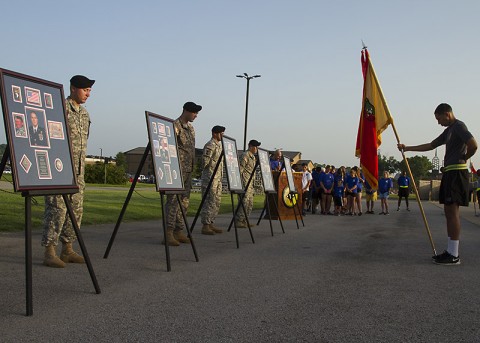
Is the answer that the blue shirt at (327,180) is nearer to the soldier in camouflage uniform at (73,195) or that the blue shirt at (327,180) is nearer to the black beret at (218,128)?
the black beret at (218,128)

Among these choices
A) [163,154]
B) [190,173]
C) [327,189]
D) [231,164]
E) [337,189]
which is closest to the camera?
[163,154]

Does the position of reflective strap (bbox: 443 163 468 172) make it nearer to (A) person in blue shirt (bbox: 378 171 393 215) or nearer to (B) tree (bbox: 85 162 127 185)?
(A) person in blue shirt (bbox: 378 171 393 215)

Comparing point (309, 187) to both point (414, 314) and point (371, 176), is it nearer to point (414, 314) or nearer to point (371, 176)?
point (371, 176)

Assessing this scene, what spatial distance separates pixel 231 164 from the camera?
9531 millimetres

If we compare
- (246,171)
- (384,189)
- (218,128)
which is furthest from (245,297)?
(384,189)

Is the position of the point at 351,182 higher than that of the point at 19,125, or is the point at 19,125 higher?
the point at 19,125

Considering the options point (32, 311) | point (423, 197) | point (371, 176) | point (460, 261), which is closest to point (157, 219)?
point (371, 176)

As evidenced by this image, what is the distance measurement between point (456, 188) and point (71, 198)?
200 inches

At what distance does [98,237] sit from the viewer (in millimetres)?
9078

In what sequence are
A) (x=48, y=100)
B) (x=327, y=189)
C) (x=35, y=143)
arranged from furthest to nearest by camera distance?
(x=327, y=189), (x=48, y=100), (x=35, y=143)

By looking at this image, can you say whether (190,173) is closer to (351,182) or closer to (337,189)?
(337,189)

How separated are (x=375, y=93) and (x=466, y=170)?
2.60m

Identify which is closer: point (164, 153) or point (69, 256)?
point (69, 256)

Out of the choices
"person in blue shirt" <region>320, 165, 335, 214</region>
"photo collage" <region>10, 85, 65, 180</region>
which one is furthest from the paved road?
"person in blue shirt" <region>320, 165, 335, 214</region>
